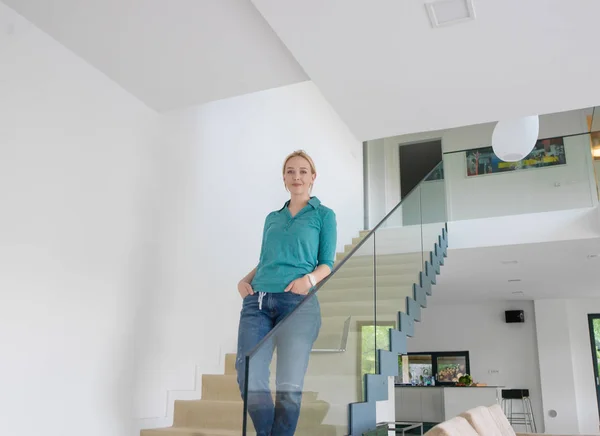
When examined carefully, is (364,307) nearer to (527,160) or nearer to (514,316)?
(527,160)

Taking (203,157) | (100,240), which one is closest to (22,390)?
(100,240)

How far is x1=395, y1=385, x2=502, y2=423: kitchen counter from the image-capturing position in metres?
8.68

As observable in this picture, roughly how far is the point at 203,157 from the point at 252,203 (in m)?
0.98

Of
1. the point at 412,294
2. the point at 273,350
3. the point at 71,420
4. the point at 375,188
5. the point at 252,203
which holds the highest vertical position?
the point at 375,188

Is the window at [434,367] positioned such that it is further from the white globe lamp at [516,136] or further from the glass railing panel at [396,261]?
the white globe lamp at [516,136]

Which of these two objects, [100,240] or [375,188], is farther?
[375,188]

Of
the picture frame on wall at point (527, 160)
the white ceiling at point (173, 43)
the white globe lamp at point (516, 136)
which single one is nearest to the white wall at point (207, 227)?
the white ceiling at point (173, 43)

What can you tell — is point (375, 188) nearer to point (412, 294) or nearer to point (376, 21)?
point (412, 294)

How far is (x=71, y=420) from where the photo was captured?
303 centimetres

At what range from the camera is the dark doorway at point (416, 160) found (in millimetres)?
12398

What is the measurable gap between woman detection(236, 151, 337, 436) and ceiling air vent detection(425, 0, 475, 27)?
0.90 metres

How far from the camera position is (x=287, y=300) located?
7.93 feet

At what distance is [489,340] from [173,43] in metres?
9.35

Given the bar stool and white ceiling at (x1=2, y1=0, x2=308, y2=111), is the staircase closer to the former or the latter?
white ceiling at (x1=2, y1=0, x2=308, y2=111)
